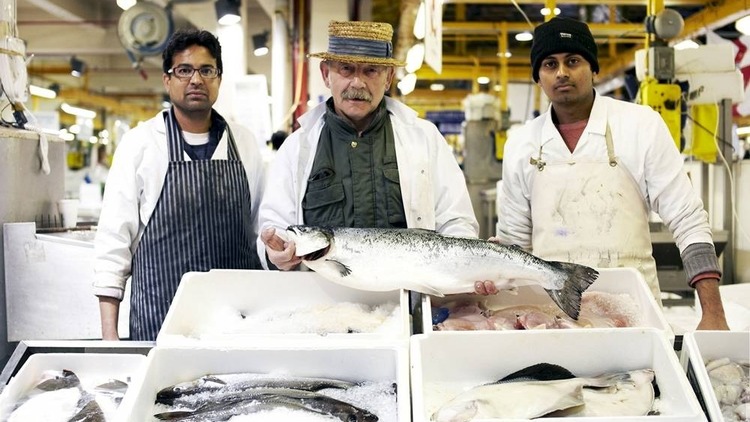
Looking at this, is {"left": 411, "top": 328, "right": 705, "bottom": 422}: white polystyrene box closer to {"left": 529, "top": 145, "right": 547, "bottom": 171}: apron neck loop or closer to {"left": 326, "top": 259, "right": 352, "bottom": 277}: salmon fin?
{"left": 326, "top": 259, "right": 352, "bottom": 277}: salmon fin

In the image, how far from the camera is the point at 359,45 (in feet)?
8.28

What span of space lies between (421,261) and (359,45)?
2.98ft

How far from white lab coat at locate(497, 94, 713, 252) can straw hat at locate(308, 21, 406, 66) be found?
0.75m

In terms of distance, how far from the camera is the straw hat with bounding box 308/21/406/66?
2.50 metres

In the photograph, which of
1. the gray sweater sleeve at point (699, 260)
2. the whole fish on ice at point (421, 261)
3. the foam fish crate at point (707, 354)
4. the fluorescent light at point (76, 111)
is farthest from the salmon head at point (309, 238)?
the fluorescent light at point (76, 111)

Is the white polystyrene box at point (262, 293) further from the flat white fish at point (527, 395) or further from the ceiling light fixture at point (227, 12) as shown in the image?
the ceiling light fixture at point (227, 12)

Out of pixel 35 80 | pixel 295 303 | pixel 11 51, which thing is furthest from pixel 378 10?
pixel 35 80

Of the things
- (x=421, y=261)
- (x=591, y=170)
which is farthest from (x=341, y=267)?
(x=591, y=170)

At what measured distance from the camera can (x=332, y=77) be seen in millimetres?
2590

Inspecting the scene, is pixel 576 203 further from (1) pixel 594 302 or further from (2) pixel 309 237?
(2) pixel 309 237

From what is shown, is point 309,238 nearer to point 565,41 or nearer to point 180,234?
point 180,234

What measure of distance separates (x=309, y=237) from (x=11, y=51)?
7.11 ft

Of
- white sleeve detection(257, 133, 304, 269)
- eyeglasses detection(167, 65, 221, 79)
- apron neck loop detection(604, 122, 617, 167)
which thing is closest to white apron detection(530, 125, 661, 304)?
apron neck loop detection(604, 122, 617, 167)

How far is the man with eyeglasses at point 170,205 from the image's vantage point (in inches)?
108
